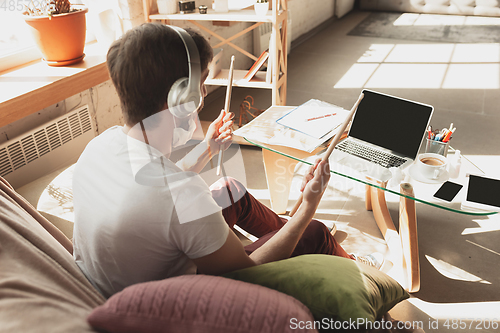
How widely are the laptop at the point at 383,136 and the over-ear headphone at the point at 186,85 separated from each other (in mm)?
839

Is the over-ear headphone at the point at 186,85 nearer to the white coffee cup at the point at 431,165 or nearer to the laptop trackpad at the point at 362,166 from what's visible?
the laptop trackpad at the point at 362,166

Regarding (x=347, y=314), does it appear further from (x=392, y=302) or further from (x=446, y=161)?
(x=446, y=161)

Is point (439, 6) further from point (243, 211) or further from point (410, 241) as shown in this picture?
point (243, 211)

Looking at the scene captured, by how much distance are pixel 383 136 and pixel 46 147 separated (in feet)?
5.84

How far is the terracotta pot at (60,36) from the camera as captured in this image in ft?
6.64

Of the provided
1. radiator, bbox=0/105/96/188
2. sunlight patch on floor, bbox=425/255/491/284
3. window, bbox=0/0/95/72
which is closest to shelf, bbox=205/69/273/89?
radiator, bbox=0/105/96/188

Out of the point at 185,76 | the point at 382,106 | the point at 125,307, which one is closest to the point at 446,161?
the point at 382,106

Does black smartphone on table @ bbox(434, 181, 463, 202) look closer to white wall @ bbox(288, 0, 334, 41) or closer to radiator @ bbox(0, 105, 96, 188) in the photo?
radiator @ bbox(0, 105, 96, 188)

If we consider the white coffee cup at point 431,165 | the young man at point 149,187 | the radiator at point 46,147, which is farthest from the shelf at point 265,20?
the young man at point 149,187

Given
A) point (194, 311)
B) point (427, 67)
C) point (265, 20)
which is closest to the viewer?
point (194, 311)

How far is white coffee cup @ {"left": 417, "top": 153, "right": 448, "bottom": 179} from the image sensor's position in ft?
4.61

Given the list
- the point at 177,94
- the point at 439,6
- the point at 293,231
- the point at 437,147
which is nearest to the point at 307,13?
the point at 439,6

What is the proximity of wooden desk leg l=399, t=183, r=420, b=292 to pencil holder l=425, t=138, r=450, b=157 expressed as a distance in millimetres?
226

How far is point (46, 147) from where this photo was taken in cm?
215
